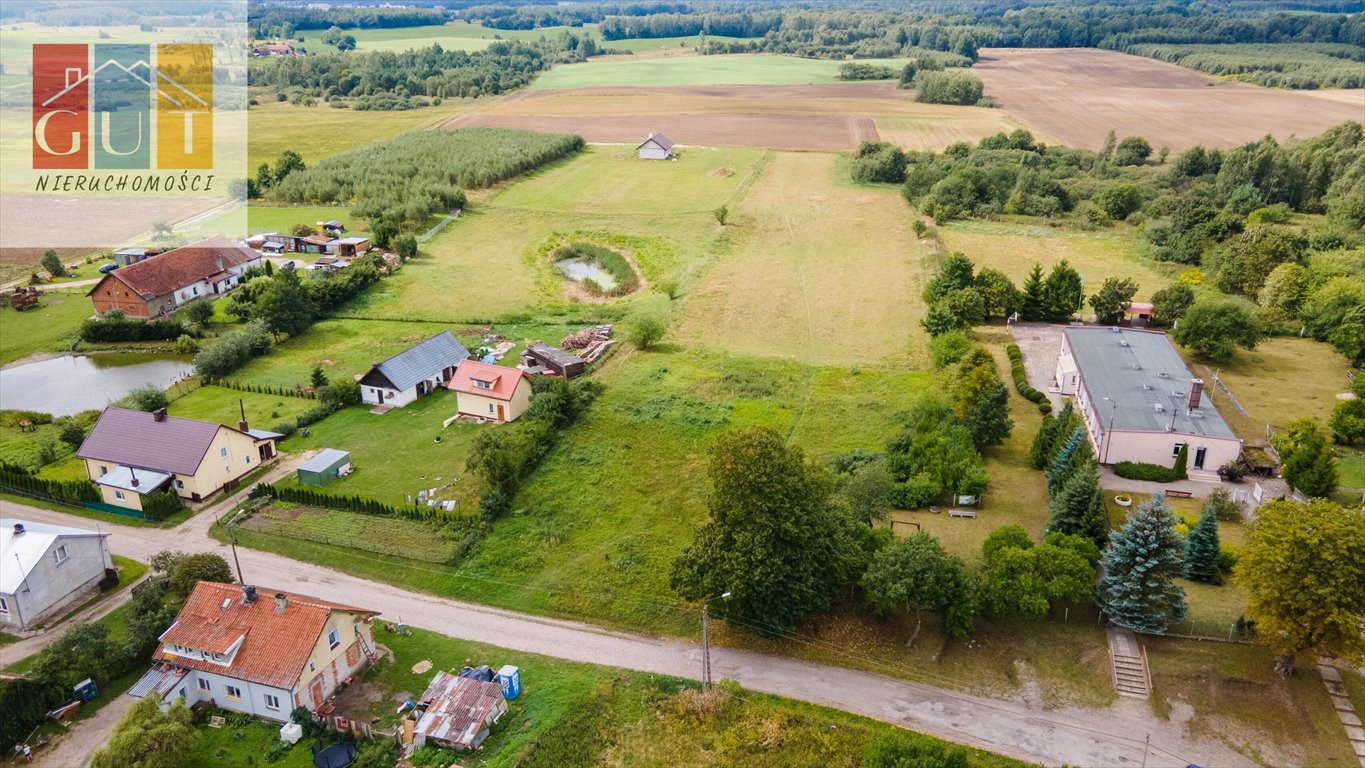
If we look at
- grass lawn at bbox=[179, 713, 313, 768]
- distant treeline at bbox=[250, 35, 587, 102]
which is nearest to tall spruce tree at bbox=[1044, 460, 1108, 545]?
grass lawn at bbox=[179, 713, 313, 768]

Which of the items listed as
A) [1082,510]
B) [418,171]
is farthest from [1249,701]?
[418,171]

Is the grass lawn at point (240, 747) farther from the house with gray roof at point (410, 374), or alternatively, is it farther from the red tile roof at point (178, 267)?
the red tile roof at point (178, 267)

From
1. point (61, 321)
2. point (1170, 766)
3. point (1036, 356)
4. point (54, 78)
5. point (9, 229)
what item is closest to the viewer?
point (1170, 766)

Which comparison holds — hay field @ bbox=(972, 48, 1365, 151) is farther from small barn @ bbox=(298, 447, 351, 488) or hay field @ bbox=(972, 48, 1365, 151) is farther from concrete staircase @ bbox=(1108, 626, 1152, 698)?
small barn @ bbox=(298, 447, 351, 488)

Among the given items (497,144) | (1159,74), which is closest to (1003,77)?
(1159,74)

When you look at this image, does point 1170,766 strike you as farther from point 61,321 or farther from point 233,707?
point 61,321

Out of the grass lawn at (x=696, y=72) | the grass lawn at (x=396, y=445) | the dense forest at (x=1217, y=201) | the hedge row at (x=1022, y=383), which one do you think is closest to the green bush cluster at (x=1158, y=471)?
the hedge row at (x=1022, y=383)
